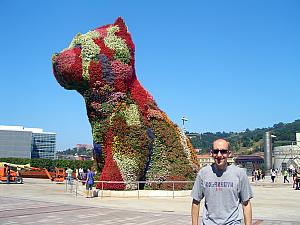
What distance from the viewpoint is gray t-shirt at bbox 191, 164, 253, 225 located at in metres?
4.22

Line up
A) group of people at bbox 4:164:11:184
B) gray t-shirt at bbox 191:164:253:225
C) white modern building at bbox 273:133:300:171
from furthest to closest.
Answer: white modern building at bbox 273:133:300:171, group of people at bbox 4:164:11:184, gray t-shirt at bbox 191:164:253:225

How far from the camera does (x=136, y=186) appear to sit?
57.4ft

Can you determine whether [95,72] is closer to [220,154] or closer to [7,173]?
[220,154]

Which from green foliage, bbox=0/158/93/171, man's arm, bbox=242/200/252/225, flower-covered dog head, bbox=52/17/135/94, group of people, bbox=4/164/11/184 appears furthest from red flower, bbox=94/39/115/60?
green foliage, bbox=0/158/93/171

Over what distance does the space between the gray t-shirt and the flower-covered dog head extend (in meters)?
13.4

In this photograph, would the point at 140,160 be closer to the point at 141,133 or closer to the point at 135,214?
the point at 141,133

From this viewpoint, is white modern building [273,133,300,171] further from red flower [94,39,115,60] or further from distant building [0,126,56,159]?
distant building [0,126,56,159]

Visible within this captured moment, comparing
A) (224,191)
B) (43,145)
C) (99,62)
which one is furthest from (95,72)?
(43,145)

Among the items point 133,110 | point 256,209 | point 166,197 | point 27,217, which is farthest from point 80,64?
point 256,209

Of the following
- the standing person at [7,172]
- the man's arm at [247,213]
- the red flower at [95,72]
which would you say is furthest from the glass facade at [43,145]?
the man's arm at [247,213]

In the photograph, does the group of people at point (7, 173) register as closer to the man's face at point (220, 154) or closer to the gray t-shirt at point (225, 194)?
the gray t-shirt at point (225, 194)

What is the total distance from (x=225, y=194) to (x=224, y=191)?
34 mm

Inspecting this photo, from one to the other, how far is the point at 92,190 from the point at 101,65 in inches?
225

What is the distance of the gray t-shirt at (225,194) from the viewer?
4.22 metres
